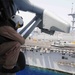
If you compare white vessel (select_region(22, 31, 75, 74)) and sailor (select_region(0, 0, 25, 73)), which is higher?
sailor (select_region(0, 0, 25, 73))

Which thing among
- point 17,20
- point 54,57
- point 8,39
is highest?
point 17,20

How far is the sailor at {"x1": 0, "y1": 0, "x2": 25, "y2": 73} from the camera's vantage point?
1.37 m

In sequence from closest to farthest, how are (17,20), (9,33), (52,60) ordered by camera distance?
(9,33) < (17,20) < (52,60)

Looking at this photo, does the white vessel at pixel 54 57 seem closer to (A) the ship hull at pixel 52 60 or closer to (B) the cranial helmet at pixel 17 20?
(A) the ship hull at pixel 52 60

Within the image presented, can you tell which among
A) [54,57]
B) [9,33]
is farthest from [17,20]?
[54,57]

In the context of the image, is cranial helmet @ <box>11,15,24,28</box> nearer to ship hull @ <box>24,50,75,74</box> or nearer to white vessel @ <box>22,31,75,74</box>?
white vessel @ <box>22,31,75,74</box>

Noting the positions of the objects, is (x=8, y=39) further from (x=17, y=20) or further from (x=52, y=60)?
(x=52, y=60)

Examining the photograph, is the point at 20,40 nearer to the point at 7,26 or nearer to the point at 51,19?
the point at 7,26

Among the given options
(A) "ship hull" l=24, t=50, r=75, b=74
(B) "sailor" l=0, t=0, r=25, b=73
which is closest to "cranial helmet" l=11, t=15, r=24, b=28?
(B) "sailor" l=0, t=0, r=25, b=73

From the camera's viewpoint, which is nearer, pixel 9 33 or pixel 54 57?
pixel 9 33

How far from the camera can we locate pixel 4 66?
139cm

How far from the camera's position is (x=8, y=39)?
1391 mm

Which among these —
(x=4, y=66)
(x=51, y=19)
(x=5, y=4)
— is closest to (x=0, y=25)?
(x=5, y=4)

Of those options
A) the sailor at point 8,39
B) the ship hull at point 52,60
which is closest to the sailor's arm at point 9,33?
the sailor at point 8,39
